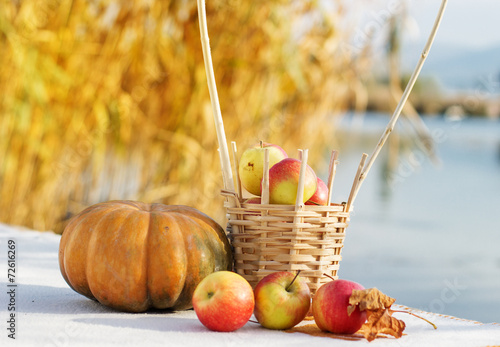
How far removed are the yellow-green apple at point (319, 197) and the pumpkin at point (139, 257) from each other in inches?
6.6

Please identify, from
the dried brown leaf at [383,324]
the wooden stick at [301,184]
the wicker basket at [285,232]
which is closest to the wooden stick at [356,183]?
the wicker basket at [285,232]

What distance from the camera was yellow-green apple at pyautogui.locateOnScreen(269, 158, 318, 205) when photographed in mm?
1015

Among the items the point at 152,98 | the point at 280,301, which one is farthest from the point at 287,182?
the point at 152,98

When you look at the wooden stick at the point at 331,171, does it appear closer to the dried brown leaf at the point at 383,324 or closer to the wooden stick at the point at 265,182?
the wooden stick at the point at 265,182

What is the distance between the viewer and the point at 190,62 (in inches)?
91.5

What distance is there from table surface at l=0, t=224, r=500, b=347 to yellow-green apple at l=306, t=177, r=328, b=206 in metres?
0.20

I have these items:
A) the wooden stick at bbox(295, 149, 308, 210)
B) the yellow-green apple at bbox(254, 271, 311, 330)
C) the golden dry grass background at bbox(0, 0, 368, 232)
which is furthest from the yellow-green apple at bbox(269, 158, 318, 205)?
the golden dry grass background at bbox(0, 0, 368, 232)

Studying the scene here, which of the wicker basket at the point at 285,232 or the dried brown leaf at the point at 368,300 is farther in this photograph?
the wicker basket at the point at 285,232

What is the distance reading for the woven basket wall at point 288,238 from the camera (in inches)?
39.8

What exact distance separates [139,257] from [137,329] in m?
0.12

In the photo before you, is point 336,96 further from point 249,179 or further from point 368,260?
point 249,179

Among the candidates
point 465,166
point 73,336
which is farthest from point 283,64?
point 465,166

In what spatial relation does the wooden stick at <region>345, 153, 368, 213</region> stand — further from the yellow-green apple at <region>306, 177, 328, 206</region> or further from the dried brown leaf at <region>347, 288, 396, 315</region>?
the dried brown leaf at <region>347, 288, 396, 315</region>

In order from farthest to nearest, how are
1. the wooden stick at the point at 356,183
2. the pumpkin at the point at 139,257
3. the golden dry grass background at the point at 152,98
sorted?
the golden dry grass background at the point at 152,98 → the wooden stick at the point at 356,183 → the pumpkin at the point at 139,257
